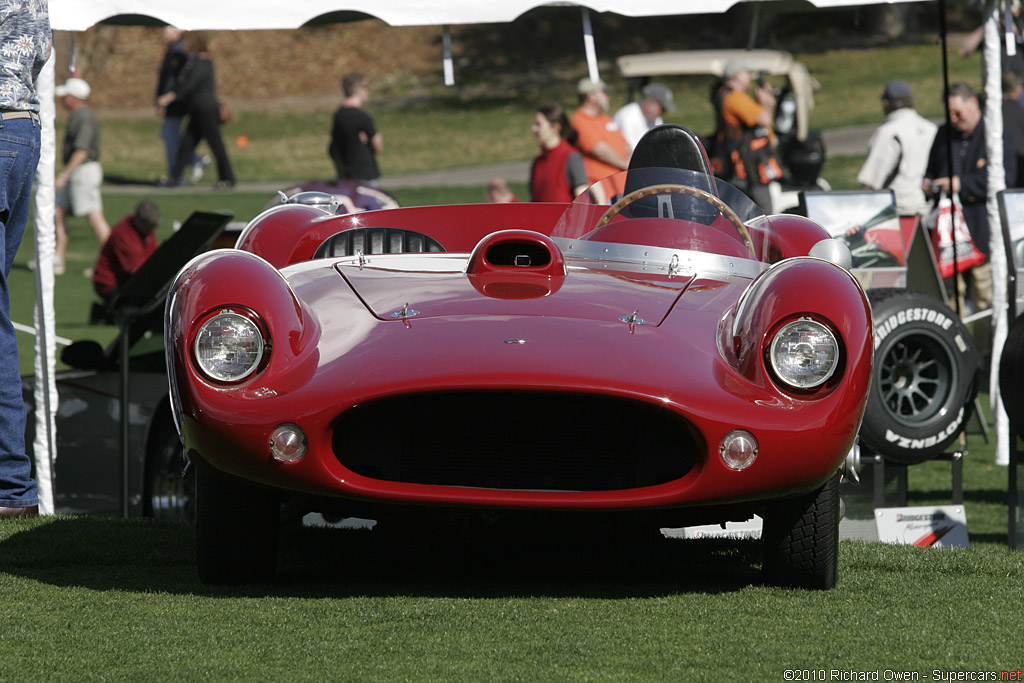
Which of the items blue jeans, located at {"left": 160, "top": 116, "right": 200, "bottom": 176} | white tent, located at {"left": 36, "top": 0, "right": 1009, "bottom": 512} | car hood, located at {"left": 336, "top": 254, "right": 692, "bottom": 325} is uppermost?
blue jeans, located at {"left": 160, "top": 116, "right": 200, "bottom": 176}

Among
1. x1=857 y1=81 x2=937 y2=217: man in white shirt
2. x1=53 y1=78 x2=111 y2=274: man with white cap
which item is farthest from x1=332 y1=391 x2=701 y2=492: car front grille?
x1=53 y1=78 x2=111 y2=274: man with white cap

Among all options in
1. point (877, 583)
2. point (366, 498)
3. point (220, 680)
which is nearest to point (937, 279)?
point (877, 583)

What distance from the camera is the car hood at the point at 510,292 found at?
3725 mm

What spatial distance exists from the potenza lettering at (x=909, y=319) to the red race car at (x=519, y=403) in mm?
2105

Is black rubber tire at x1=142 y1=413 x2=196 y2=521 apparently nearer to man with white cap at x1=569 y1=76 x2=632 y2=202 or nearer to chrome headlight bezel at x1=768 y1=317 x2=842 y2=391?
chrome headlight bezel at x1=768 y1=317 x2=842 y2=391

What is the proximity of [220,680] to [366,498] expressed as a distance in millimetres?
709

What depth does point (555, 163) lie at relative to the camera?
10.3m

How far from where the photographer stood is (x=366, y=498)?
339 centimetres

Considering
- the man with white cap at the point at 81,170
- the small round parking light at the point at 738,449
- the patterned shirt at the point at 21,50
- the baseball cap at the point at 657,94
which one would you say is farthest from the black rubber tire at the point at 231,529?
the man with white cap at the point at 81,170

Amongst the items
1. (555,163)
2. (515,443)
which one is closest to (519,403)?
(515,443)

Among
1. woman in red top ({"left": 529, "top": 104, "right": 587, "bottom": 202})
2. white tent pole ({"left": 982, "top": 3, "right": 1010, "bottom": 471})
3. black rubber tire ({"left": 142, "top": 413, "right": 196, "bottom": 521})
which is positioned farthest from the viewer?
woman in red top ({"left": 529, "top": 104, "right": 587, "bottom": 202})

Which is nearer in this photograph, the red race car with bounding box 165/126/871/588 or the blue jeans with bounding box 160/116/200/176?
the red race car with bounding box 165/126/871/588

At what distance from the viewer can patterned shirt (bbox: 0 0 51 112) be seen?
4.39 meters

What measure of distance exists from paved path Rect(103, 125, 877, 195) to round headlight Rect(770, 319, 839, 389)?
1708cm
